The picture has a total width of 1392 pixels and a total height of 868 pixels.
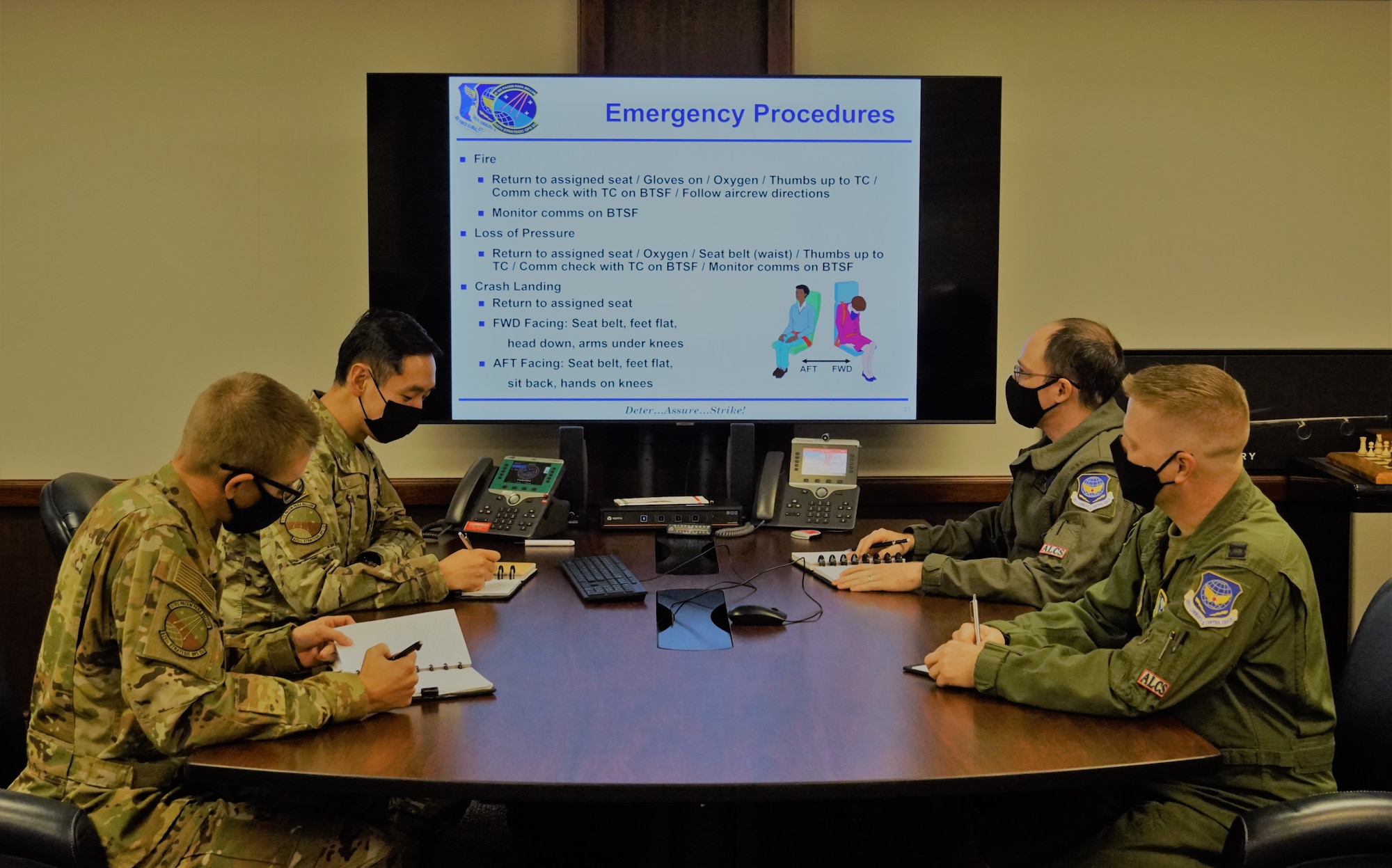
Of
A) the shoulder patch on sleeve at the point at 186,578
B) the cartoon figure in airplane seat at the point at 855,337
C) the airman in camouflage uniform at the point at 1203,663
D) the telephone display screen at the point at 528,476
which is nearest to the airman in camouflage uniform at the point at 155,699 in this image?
the shoulder patch on sleeve at the point at 186,578

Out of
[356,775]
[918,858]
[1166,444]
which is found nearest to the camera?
[356,775]

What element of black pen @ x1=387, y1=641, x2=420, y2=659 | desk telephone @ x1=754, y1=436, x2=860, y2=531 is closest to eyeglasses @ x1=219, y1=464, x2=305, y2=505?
black pen @ x1=387, y1=641, x2=420, y2=659

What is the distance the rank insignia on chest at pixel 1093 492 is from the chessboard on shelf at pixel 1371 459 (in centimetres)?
137

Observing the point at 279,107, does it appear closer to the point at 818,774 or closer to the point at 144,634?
the point at 144,634

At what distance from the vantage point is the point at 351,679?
168cm

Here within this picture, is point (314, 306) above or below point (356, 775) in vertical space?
above

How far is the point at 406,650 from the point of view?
6.15ft

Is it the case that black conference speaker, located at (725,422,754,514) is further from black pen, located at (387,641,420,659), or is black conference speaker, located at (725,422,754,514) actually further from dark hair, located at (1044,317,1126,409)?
black pen, located at (387,641,420,659)

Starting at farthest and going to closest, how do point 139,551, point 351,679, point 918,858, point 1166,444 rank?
point 918,858 → point 1166,444 → point 351,679 → point 139,551

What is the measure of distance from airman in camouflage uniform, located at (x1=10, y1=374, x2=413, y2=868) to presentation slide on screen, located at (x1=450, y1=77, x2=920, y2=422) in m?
1.81

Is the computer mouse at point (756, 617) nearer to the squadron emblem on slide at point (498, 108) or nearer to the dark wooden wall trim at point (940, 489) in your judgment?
Result: the dark wooden wall trim at point (940, 489)

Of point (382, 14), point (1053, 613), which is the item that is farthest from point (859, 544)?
point (382, 14)

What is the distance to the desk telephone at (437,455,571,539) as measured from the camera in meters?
3.00

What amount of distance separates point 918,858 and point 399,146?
2.46 metres
